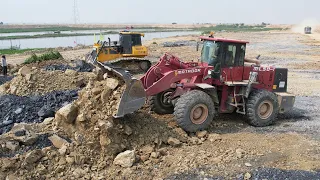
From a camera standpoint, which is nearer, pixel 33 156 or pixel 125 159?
pixel 33 156

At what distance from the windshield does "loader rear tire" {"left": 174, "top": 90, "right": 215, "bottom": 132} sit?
1123 millimetres

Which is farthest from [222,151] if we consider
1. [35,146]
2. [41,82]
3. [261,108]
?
[41,82]

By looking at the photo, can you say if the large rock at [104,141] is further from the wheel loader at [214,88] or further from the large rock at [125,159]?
the wheel loader at [214,88]

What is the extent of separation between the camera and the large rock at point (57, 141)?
7.47 meters

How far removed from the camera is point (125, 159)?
23.4 feet

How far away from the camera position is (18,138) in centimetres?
769

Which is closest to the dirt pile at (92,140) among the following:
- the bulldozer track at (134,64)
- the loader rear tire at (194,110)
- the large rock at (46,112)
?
the loader rear tire at (194,110)

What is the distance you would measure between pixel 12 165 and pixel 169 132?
138 inches

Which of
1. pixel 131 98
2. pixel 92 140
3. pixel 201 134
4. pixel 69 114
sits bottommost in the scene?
pixel 201 134

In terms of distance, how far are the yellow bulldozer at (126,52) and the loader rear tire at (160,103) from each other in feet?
33.5

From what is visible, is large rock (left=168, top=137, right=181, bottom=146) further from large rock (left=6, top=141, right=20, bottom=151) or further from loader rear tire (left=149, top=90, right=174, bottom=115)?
large rock (left=6, top=141, right=20, bottom=151)

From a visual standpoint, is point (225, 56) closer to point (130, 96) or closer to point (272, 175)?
point (130, 96)

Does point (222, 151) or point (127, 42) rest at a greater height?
point (127, 42)

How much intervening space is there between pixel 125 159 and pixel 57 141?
161 centimetres
